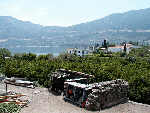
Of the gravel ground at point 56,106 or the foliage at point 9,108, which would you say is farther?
the gravel ground at point 56,106

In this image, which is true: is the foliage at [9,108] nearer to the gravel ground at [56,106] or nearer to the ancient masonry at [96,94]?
the gravel ground at [56,106]

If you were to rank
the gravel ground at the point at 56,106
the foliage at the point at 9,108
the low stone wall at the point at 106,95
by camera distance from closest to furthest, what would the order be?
the foliage at the point at 9,108 → the gravel ground at the point at 56,106 → the low stone wall at the point at 106,95

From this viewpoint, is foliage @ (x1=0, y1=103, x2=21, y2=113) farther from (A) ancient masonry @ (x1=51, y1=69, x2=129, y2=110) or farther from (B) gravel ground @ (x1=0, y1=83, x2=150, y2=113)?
(A) ancient masonry @ (x1=51, y1=69, x2=129, y2=110)

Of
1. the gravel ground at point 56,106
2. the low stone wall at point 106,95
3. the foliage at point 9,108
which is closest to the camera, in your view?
the foliage at point 9,108

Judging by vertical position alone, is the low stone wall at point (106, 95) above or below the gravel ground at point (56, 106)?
above

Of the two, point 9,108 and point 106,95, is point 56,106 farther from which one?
point 106,95

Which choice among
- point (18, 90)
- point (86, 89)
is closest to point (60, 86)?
point (18, 90)

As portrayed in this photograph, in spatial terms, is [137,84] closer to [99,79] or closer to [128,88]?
[128,88]

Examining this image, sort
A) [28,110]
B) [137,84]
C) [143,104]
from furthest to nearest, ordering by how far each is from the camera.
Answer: [137,84]
[143,104]
[28,110]

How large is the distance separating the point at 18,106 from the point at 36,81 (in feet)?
28.7

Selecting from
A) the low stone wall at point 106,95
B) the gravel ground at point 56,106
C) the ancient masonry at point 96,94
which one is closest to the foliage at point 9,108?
the gravel ground at point 56,106

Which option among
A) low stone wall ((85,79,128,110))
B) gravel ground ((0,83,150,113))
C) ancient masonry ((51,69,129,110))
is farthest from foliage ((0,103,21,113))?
low stone wall ((85,79,128,110))

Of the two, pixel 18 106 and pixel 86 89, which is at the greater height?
pixel 86 89

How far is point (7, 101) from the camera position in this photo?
52.0 feet
